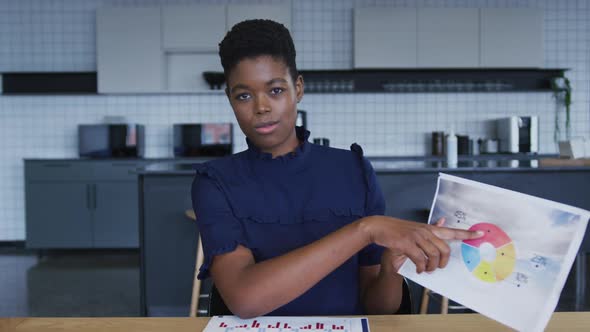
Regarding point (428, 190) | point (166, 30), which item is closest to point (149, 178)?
point (428, 190)

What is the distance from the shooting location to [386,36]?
4.66 metres

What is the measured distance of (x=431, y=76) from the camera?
16.1 ft

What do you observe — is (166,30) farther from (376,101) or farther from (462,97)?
(462,97)

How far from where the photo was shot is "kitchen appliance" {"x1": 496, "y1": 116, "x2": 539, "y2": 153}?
4.71m

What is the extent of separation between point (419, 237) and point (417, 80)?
172 inches

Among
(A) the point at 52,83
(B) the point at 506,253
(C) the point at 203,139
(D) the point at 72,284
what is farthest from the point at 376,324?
(A) the point at 52,83

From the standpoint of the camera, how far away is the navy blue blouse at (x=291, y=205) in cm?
100

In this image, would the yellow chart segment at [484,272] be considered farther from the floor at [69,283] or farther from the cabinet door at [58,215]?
the cabinet door at [58,215]

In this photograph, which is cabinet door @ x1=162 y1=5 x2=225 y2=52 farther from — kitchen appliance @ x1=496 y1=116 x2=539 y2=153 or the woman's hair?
the woman's hair

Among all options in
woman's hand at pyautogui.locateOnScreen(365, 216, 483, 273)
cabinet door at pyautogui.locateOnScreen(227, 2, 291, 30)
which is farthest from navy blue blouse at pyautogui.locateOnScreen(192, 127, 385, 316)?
cabinet door at pyautogui.locateOnScreen(227, 2, 291, 30)

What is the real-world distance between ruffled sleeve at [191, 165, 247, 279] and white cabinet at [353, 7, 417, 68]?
3889 millimetres

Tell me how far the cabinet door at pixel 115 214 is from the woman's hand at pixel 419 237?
13.6 feet

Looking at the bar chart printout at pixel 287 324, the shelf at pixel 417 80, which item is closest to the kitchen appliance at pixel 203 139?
the shelf at pixel 417 80

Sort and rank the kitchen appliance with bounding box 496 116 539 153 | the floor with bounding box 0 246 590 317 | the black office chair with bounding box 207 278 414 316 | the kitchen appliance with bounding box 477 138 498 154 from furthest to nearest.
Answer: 1. the kitchen appliance with bounding box 477 138 498 154
2. the kitchen appliance with bounding box 496 116 539 153
3. the floor with bounding box 0 246 590 317
4. the black office chair with bounding box 207 278 414 316
